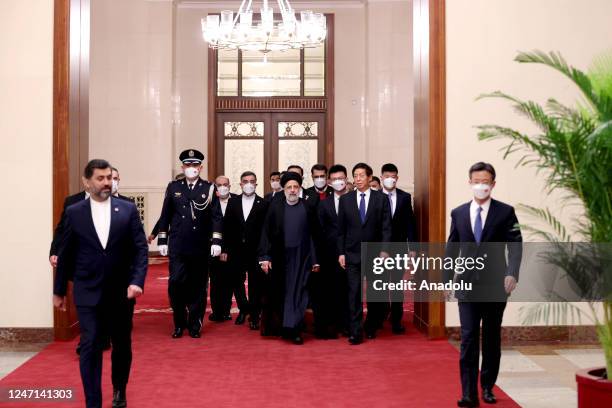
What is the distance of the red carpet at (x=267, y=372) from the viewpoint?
585 cm

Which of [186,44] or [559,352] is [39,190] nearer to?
[559,352]

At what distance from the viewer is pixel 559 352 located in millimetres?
7648

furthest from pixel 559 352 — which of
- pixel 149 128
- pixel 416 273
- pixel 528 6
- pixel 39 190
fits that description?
pixel 149 128

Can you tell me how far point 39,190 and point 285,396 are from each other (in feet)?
11.5

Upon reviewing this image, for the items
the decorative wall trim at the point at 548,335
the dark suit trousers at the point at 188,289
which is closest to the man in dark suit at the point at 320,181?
the dark suit trousers at the point at 188,289

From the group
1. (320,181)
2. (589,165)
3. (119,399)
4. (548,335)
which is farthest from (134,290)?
(320,181)

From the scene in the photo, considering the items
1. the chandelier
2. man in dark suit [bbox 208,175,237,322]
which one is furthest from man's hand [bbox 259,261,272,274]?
the chandelier

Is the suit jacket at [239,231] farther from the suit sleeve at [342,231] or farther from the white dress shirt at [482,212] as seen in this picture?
the white dress shirt at [482,212]

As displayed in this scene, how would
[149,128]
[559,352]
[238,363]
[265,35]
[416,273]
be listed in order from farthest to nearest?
[149,128], [265,35], [416,273], [559,352], [238,363]

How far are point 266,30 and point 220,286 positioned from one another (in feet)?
12.2

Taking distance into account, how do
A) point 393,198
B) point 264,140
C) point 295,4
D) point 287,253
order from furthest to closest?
point 264,140 < point 295,4 < point 393,198 < point 287,253

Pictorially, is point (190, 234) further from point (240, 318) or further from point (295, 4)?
point (295, 4)

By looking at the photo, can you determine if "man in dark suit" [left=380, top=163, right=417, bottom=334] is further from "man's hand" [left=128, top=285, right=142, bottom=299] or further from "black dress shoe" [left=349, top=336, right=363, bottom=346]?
"man's hand" [left=128, top=285, right=142, bottom=299]

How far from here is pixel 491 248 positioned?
5.74 m
